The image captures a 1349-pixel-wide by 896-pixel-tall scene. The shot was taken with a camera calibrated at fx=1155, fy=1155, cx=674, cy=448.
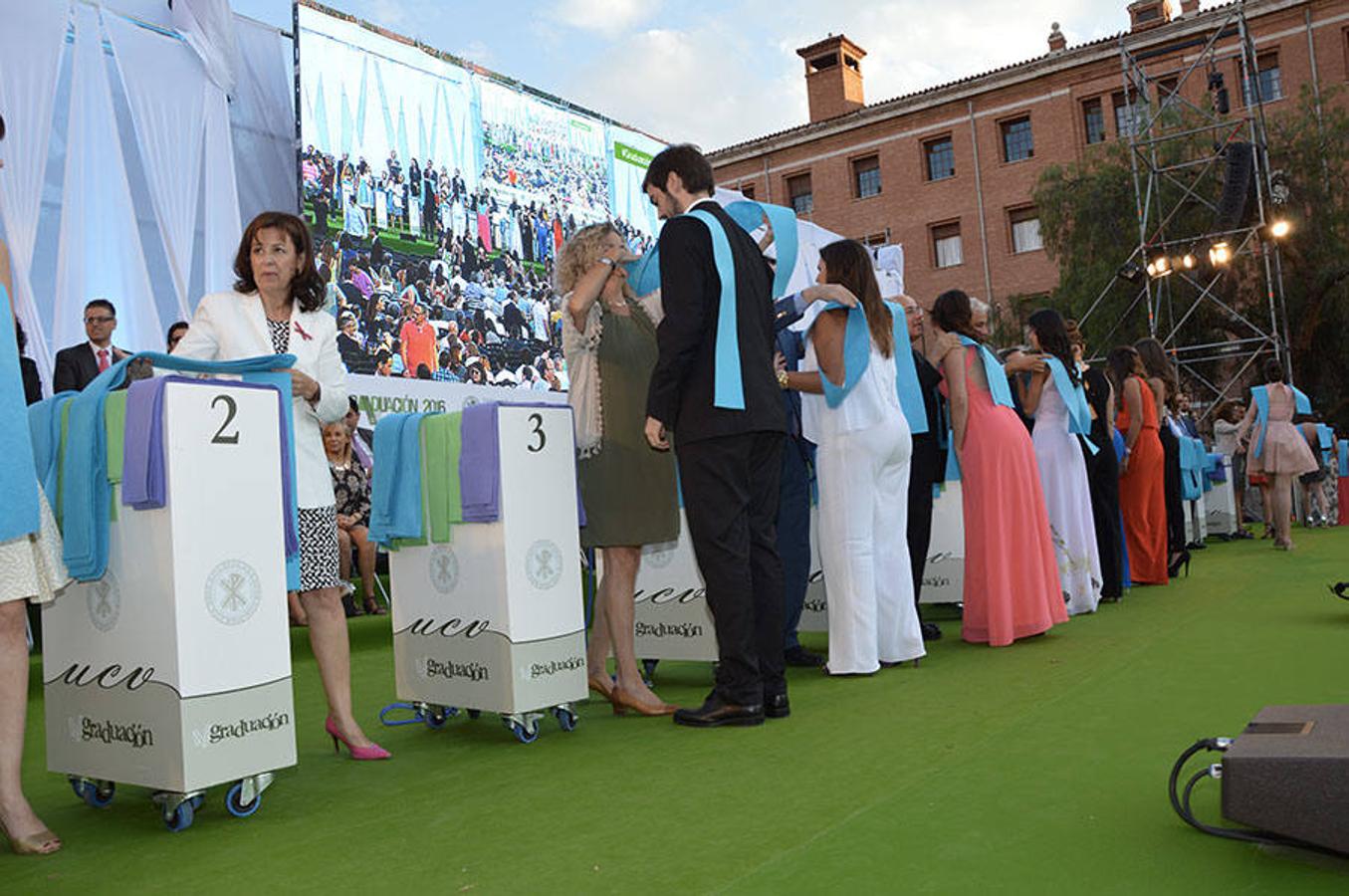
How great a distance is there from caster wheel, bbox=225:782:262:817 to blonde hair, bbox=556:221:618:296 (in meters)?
1.95

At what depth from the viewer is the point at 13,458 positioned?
2570 mm

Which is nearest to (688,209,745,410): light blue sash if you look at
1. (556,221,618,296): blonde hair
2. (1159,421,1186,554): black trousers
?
(556,221,618,296): blonde hair

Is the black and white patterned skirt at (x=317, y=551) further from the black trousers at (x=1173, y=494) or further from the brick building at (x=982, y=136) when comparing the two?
the brick building at (x=982, y=136)

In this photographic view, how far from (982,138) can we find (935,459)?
2821 cm

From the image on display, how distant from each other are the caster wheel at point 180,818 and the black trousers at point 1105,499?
5.45 metres

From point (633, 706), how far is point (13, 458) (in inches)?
84.1

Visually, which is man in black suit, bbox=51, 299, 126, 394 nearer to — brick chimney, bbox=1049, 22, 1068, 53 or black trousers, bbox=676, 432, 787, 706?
black trousers, bbox=676, 432, 787, 706

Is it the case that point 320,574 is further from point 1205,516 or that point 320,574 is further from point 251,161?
point 1205,516

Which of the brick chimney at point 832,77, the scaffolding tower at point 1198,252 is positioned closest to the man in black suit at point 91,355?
the scaffolding tower at point 1198,252

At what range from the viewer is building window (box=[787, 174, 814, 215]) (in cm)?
3484

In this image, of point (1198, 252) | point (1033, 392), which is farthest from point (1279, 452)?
point (1198, 252)

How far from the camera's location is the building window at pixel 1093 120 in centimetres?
2993

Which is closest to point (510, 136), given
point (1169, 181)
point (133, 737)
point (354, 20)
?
point (354, 20)

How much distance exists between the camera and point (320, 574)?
11.1 ft
